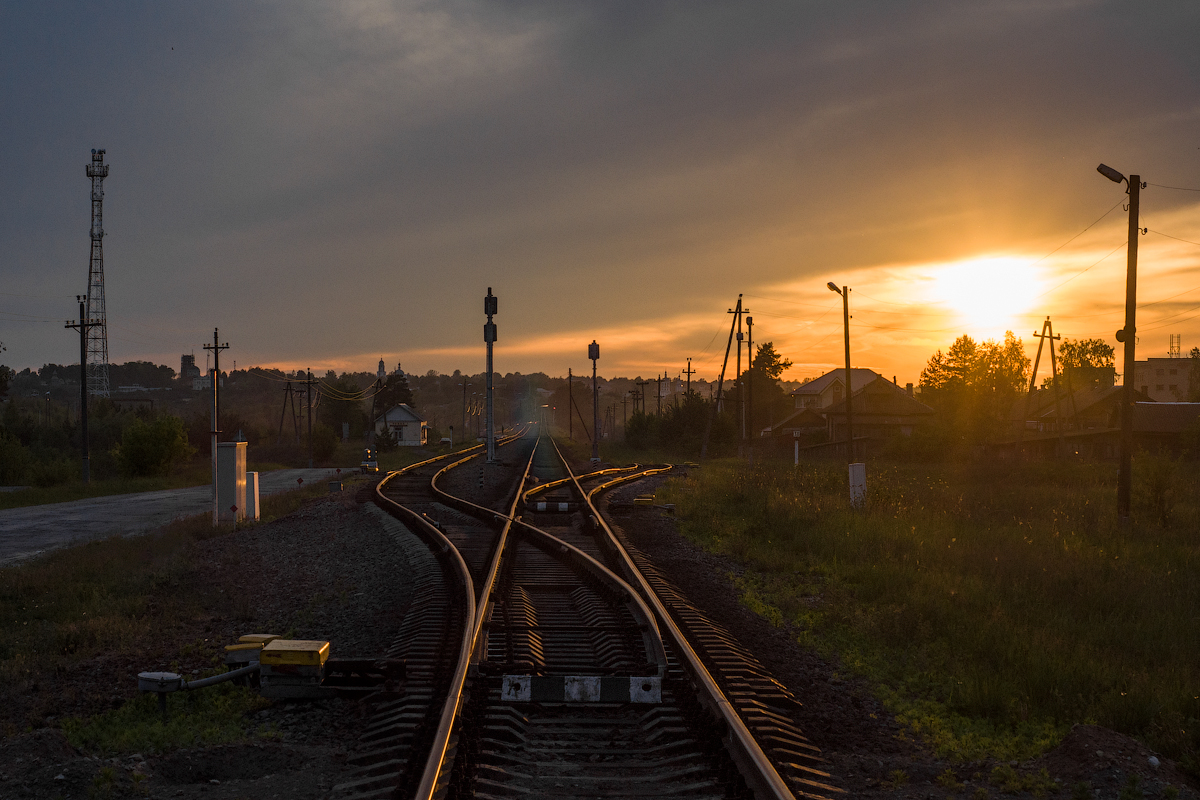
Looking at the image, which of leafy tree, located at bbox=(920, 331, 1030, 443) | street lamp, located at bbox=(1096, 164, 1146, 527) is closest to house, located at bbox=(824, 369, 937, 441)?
leafy tree, located at bbox=(920, 331, 1030, 443)

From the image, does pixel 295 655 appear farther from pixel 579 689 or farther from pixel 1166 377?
pixel 1166 377

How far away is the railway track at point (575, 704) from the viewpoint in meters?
4.86

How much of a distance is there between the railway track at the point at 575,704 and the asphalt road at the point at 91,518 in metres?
13.6

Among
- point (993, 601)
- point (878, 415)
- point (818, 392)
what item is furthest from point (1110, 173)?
point (818, 392)

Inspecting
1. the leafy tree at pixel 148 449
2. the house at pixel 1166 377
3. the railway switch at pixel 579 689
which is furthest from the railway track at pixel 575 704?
the house at pixel 1166 377

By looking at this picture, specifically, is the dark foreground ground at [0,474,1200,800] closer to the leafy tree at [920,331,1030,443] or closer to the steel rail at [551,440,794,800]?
the steel rail at [551,440,794,800]

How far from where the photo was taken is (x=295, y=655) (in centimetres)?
659

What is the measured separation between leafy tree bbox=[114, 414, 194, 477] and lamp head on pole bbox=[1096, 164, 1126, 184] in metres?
42.8

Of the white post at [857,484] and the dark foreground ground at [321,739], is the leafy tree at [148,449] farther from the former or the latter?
the dark foreground ground at [321,739]

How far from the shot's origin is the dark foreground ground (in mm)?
5039

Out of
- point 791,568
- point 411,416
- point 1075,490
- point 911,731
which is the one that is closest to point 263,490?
point 791,568

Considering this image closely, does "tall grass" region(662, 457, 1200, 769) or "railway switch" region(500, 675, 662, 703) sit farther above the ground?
"railway switch" region(500, 675, 662, 703)

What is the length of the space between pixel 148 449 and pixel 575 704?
44.3 metres

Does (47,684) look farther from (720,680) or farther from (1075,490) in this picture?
(1075,490)
